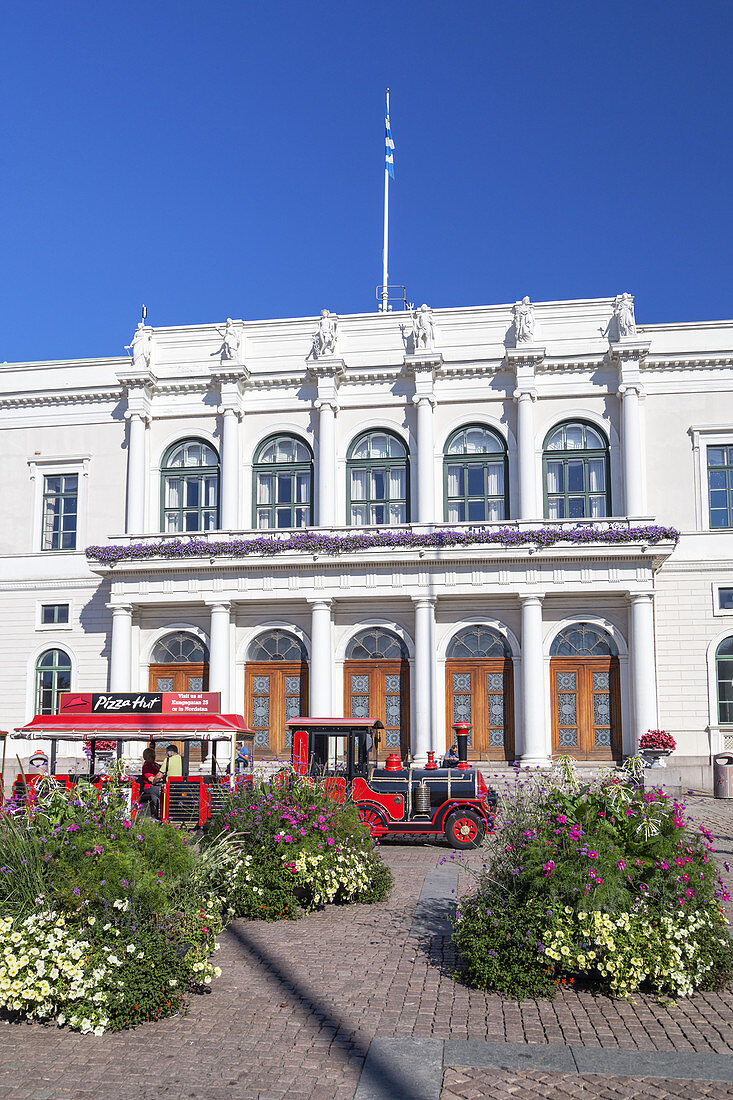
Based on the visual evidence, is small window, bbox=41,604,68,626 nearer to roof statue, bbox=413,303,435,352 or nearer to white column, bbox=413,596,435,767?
white column, bbox=413,596,435,767

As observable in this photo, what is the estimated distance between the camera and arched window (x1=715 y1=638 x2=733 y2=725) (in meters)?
32.6

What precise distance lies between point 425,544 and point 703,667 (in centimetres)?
1015

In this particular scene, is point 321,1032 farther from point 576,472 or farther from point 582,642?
point 576,472

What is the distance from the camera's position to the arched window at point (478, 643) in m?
33.4

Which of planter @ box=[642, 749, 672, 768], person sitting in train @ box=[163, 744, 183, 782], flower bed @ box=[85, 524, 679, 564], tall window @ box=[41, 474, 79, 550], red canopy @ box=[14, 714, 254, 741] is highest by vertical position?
tall window @ box=[41, 474, 79, 550]

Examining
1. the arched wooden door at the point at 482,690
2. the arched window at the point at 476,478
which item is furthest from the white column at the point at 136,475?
the arched wooden door at the point at 482,690

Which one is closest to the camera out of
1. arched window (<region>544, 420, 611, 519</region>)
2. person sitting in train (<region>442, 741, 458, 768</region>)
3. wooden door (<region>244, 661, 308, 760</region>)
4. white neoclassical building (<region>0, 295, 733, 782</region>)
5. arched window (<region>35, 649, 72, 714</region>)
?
person sitting in train (<region>442, 741, 458, 768</region>)

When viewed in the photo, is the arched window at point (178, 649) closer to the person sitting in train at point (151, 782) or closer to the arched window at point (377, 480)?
the arched window at point (377, 480)

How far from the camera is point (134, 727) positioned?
2244 centimetres

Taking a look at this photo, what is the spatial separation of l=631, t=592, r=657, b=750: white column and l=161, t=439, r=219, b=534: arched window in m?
15.2

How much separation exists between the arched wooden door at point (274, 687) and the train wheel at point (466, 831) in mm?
15023

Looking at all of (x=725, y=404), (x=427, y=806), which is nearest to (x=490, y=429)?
(x=725, y=404)

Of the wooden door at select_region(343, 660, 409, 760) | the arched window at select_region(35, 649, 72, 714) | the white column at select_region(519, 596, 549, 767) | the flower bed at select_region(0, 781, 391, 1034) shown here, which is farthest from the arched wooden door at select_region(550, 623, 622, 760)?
the flower bed at select_region(0, 781, 391, 1034)

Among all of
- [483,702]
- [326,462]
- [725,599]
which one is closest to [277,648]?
[326,462]
